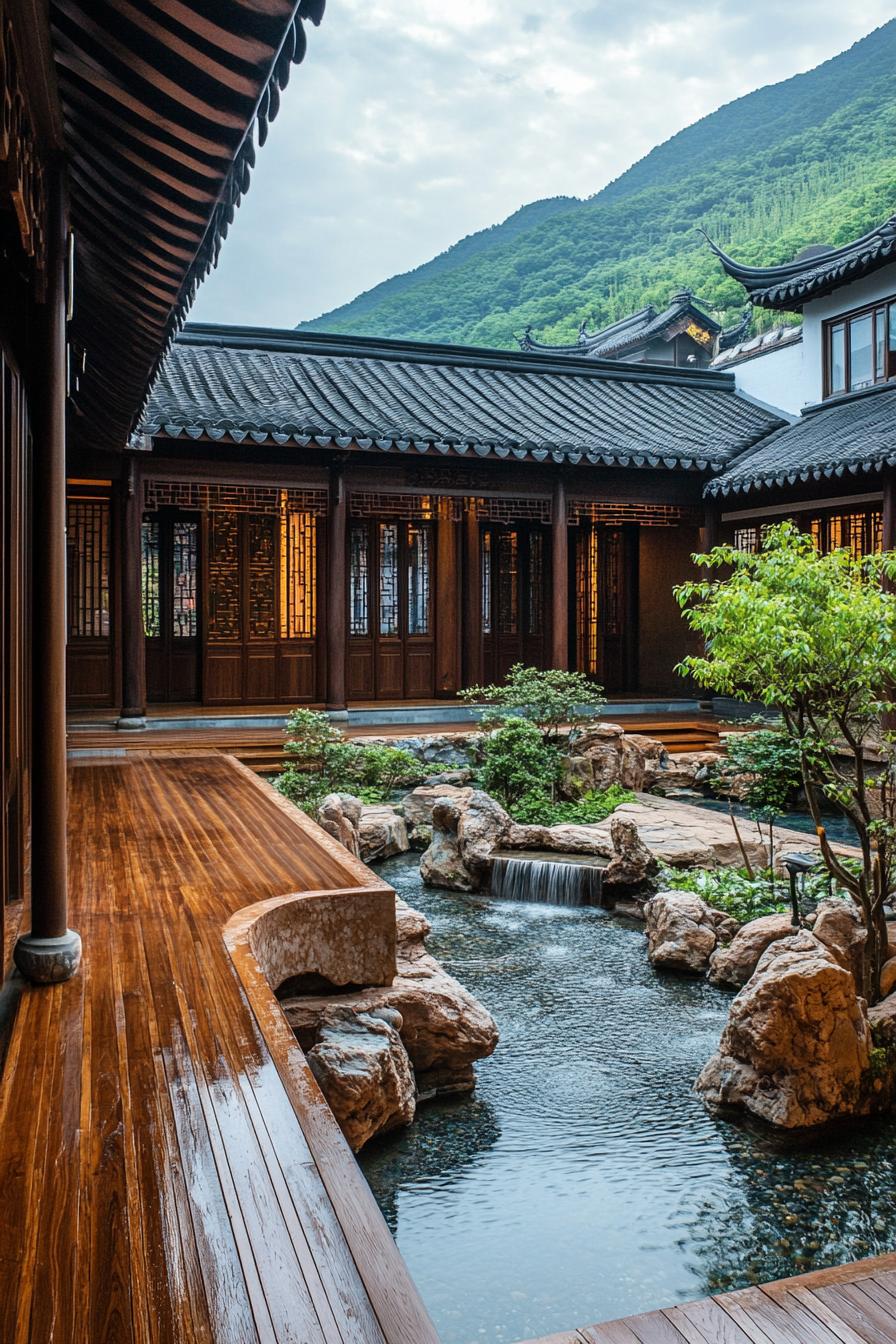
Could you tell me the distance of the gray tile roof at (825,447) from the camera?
11430mm

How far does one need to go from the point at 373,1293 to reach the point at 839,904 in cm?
392

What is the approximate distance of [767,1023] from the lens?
4238 mm

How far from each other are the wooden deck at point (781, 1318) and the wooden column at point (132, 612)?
8712mm

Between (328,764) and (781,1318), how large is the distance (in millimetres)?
6932

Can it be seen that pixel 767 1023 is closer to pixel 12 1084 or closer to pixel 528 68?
pixel 12 1084

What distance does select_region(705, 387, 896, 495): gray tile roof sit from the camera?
1143 centimetres

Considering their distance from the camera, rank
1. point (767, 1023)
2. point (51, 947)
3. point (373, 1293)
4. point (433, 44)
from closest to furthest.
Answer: point (373, 1293), point (51, 947), point (767, 1023), point (433, 44)

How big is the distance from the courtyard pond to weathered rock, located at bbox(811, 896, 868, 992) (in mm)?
638

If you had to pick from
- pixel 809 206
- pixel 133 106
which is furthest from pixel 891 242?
pixel 809 206

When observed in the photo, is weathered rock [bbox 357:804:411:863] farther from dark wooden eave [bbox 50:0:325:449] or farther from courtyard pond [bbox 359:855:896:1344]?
dark wooden eave [bbox 50:0:325:449]

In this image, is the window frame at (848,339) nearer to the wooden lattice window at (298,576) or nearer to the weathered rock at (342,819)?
the wooden lattice window at (298,576)

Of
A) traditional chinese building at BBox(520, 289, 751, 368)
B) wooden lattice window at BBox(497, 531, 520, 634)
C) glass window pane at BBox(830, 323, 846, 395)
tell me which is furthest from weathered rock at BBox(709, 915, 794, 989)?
traditional chinese building at BBox(520, 289, 751, 368)

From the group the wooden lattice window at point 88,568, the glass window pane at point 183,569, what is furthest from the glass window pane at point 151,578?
the wooden lattice window at point 88,568

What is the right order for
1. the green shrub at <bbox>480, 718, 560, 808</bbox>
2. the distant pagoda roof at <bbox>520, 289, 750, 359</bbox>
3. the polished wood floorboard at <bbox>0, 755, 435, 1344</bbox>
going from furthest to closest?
the distant pagoda roof at <bbox>520, 289, 750, 359</bbox> < the green shrub at <bbox>480, 718, 560, 808</bbox> < the polished wood floorboard at <bbox>0, 755, 435, 1344</bbox>
